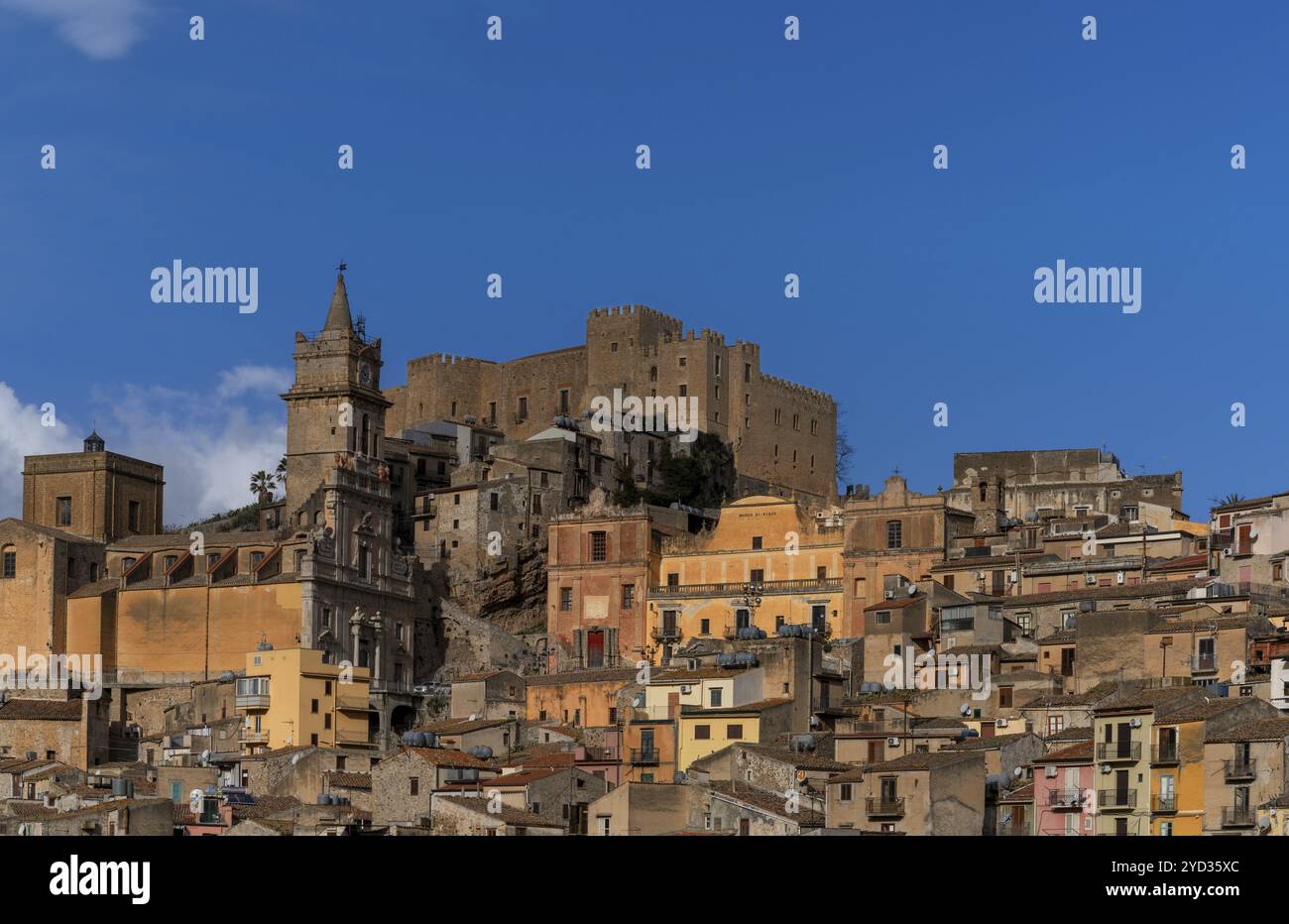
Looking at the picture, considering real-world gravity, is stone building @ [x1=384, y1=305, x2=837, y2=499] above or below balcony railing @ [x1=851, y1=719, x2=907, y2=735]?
above

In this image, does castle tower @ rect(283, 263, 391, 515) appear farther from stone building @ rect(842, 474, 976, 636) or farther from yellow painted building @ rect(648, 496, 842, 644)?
stone building @ rect(842, 474, 976, 636)

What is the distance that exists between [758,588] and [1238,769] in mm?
34494

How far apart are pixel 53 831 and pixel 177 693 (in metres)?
28.2

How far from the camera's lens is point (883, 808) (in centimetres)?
7356

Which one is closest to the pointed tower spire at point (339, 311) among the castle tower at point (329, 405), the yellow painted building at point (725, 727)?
the castle tower at point (329, 405)

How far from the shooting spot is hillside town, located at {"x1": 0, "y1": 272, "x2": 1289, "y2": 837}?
7606 centimetres

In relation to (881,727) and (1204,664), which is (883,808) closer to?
(881,727)

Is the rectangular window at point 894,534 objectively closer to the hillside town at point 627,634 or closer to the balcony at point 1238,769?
the hillside town at point 627,634

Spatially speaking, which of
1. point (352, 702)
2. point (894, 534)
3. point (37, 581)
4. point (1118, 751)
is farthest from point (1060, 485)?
point (1118, 751)

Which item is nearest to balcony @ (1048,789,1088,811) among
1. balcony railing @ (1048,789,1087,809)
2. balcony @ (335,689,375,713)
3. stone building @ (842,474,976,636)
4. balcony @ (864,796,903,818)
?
balcony railing @ (1048,789,1087,809)

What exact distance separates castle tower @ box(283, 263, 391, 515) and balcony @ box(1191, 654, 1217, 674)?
38.0 metres

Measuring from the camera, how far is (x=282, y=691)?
97.8 meters

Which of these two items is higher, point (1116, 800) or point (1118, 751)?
point (1118, 751)

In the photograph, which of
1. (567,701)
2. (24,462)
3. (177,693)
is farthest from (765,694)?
(24,462)
